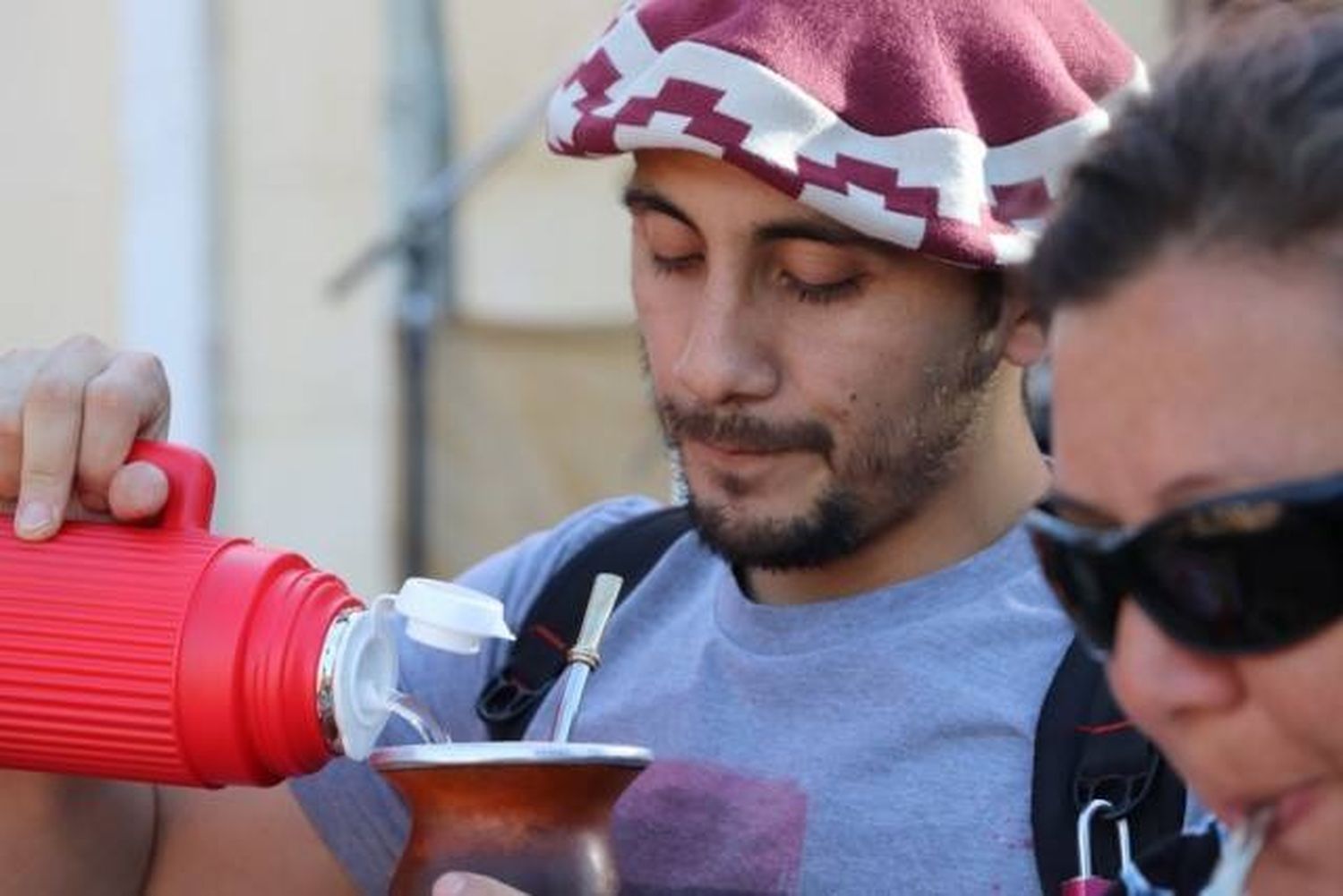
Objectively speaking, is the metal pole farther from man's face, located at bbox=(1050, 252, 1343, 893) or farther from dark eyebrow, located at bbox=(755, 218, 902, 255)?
man's face, located at bbox=(1050, 252, 1343, 893)

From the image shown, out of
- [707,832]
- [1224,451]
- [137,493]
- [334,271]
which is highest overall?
[1224,451]

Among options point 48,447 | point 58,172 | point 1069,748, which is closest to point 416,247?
point 58,172

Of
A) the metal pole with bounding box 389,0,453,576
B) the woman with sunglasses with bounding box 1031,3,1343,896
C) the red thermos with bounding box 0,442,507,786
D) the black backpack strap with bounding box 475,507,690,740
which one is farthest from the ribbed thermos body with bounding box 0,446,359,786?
the metal pole with bounding box 389,0,453,576

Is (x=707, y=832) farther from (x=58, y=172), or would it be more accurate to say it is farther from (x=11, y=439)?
(x=58, y=172)

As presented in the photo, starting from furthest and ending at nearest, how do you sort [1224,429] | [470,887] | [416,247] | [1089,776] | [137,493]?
1. [416,247]
2. [137,493]
3. [1089,776]
4. [470,887]
5. [1224,429]

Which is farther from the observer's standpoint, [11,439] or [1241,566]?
[11,439]

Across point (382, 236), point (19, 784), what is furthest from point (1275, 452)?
point (382, 236)

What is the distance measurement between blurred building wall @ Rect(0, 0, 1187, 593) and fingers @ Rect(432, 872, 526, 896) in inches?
161

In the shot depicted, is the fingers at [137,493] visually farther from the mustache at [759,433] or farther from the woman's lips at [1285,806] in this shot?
the woman's lips at [1285,806]

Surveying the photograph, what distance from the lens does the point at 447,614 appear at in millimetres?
2166

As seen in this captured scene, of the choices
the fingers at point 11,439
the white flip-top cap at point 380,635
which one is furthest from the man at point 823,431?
the white flip-top cap at point 380,635

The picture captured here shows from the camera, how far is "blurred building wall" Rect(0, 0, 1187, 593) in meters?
6.14

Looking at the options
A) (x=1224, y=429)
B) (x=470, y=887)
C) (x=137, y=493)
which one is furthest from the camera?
(x=137, y=493)

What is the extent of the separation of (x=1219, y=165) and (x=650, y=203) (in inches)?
36.9
